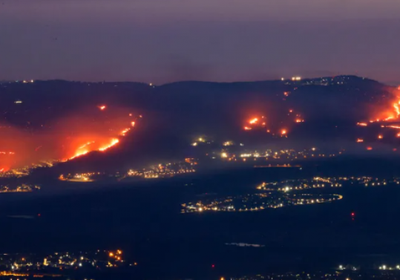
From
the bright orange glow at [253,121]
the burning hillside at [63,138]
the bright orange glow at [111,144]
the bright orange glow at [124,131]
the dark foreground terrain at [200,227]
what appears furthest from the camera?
the bright orange glow at [253,121]

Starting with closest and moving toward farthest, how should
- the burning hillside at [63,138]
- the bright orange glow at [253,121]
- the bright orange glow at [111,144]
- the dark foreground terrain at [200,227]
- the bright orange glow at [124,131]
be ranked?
1. the dark foreground terrain at [200,227]
2. the burning hillside at [63,138]
3. the bright orange glow at [111,144]
4. the bright orange glow at [124,131]
5. the bright orange glow at [253,121]

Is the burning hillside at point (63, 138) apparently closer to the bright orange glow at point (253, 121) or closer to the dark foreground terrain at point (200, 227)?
the dark foreground terrain at point (200, 227)

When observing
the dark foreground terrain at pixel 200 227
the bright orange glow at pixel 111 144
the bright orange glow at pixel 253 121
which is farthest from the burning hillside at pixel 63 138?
the bright orange glow at pixel 253 121

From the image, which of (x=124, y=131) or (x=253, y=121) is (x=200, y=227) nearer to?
(x=124, y=131)

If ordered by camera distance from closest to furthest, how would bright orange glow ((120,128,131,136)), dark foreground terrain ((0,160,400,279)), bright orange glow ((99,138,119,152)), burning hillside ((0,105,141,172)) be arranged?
1. dark foreground terrain ((0,160,400,279))
2. burning hillside ((0,105,141,172))
3. bright orange glow ((99,138,119,152))
4. bright orange glow ((120,128,131,136))

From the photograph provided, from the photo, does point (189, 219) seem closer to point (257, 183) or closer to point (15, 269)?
point (257, 183)

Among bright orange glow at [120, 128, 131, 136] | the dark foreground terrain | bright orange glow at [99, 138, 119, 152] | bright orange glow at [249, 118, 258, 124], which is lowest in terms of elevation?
the dark foreground terrain

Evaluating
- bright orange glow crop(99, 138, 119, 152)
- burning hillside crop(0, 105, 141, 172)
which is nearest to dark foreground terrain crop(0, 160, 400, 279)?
bright orange glow crop(99, 138, 119, 152)

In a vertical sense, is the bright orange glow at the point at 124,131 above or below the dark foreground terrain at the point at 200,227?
above

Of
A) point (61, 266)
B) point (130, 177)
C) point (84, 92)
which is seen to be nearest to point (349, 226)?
point (130, 177)

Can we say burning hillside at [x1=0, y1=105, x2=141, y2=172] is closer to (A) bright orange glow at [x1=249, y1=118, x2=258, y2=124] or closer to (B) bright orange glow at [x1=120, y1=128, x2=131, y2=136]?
(B) bright orange glow at [x1=120, y1=128, x2=131, y2=136]

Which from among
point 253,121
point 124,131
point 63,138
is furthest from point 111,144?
point 253,121
